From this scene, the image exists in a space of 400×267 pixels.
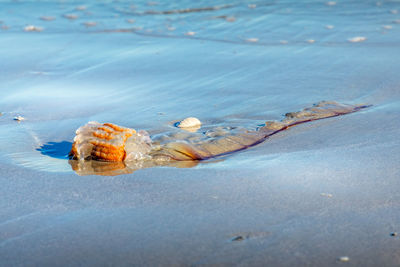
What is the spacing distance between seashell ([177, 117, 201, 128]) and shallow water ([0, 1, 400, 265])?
95mm

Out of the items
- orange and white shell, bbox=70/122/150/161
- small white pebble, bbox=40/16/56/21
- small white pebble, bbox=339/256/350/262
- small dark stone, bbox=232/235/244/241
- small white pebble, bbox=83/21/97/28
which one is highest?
small white pebble, bbox=40/16/56/21

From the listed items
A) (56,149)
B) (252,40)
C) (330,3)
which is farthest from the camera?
(330,3)

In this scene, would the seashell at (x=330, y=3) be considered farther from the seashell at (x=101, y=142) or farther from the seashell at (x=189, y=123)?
the seashell at (x=101, y=142)

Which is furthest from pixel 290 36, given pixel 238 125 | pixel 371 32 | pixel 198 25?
pixel 238 125

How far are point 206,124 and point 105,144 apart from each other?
934mm

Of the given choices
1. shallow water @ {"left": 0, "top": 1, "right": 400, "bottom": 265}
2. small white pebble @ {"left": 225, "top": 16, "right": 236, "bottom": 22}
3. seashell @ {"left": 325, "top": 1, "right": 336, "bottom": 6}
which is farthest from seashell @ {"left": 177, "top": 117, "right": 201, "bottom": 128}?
seashell @ {"left": 325, "top": 1, "right": 336, "bottom": 6}

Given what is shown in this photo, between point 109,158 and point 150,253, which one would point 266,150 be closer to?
point 109,158

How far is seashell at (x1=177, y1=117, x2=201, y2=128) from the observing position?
11.5ft

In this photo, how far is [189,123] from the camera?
3510 millimetres

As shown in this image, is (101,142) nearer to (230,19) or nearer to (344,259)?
(344,259)

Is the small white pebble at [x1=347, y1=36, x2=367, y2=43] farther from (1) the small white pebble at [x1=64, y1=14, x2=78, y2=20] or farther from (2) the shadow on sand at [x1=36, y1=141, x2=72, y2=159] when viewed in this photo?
(1) the small white pebble at [x1=64, y1=14, x2=78, y2=20]

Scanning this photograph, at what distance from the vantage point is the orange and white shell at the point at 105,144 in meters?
2.87

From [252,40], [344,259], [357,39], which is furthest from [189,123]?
[357,39]

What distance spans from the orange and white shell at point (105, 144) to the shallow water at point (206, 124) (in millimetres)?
166
